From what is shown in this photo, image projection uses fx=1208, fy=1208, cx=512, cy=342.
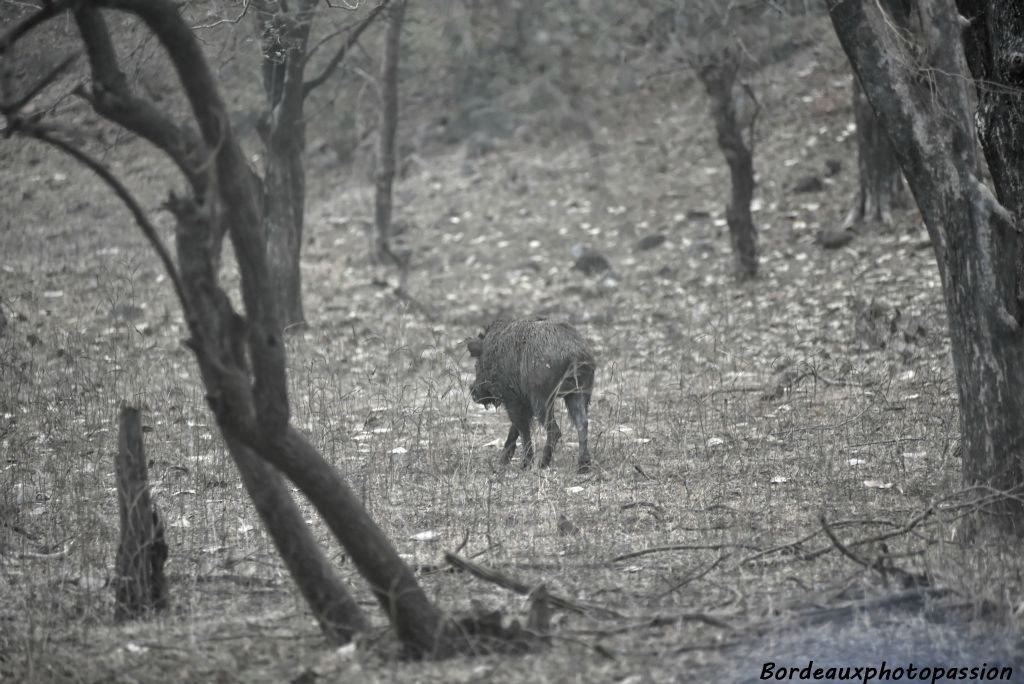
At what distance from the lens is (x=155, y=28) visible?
4148 mm

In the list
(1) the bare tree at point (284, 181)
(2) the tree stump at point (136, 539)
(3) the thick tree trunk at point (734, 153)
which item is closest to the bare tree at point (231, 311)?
(2) the tree stump at point (136, 539)

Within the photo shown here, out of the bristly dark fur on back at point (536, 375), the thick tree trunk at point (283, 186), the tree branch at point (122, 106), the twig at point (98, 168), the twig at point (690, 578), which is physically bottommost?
the twig at point (690, 578)

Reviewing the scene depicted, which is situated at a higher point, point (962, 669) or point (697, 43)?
point (697, 43)

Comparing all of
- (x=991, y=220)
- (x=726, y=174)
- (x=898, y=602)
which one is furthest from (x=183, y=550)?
(x=726, y=174)

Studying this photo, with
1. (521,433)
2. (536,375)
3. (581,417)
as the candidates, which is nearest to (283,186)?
(521,433)

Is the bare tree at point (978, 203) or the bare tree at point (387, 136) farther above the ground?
the bare tree at point (387, 136)

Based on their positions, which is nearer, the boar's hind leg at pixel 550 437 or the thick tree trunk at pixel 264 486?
the thick tree trunk at pixel 264 486

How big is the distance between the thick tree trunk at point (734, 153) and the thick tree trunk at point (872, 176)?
4.37ft

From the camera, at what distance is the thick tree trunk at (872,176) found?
1420cm

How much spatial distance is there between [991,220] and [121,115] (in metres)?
3.74

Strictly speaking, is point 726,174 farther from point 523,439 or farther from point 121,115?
point 121,115

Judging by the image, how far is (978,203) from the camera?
546 centimetres

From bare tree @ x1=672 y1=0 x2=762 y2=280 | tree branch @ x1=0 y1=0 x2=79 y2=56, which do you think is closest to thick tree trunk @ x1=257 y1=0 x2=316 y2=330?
bare tree @ x1=672 y1=0 x2=762 y2=280

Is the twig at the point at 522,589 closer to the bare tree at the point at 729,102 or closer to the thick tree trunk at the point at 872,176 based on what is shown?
the bare tree at the point at 729,102
